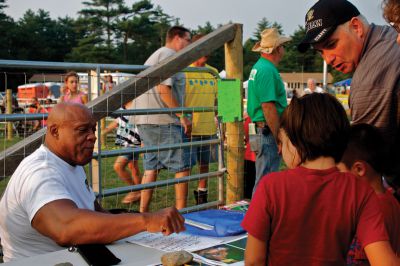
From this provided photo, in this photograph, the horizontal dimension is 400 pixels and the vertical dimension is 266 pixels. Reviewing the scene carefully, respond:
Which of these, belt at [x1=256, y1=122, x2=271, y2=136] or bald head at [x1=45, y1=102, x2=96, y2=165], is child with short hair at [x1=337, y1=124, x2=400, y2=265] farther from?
belt at [x1=256, y1=122, x2=271, y2=136]

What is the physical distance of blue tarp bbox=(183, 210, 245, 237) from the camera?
2445 mm

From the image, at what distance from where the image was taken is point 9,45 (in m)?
68.8

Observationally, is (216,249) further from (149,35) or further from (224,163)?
(149,35)

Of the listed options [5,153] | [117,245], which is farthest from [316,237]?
[5,153]

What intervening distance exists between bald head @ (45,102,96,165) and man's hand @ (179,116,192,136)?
252 centimetres

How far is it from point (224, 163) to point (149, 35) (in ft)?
249

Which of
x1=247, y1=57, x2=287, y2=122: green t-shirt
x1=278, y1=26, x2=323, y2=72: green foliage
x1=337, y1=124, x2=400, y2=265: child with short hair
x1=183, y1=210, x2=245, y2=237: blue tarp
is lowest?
x1=183, y1=210, x2=245, y2=237: blue tarp

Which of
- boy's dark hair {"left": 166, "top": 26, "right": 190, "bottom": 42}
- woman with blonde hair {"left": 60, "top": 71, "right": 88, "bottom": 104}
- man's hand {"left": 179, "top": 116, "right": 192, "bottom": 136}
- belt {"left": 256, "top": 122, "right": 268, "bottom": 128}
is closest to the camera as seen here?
belt {"left": 256, "top": 122, "right": 268, "bottom": 128}

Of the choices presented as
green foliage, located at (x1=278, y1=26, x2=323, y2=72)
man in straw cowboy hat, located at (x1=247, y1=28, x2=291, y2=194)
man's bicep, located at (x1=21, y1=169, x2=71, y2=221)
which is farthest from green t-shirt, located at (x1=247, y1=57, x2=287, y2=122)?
green foliage, located at (x1=278, y1=26, x2=323, y2=72)

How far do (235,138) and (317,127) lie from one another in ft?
8.67

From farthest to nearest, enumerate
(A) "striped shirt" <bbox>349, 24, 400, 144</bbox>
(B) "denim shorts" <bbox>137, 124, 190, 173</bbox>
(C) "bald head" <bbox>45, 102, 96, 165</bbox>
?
1. (B) "denim shorts" <bbox>137, 124, 190, 173</bbox>
2. (C) "bald head" <bbox>45, 102, 96, 165</bbox>
3. (A) "striped shirt" <bbox>349, 24, 400, 144</bbox>

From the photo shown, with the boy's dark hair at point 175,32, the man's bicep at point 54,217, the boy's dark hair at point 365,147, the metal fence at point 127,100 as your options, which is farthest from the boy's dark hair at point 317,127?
the boy's dark hair at point 175,32

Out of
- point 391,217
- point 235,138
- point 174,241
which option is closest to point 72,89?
point 235,138

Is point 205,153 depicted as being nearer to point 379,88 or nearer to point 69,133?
point 69,133
